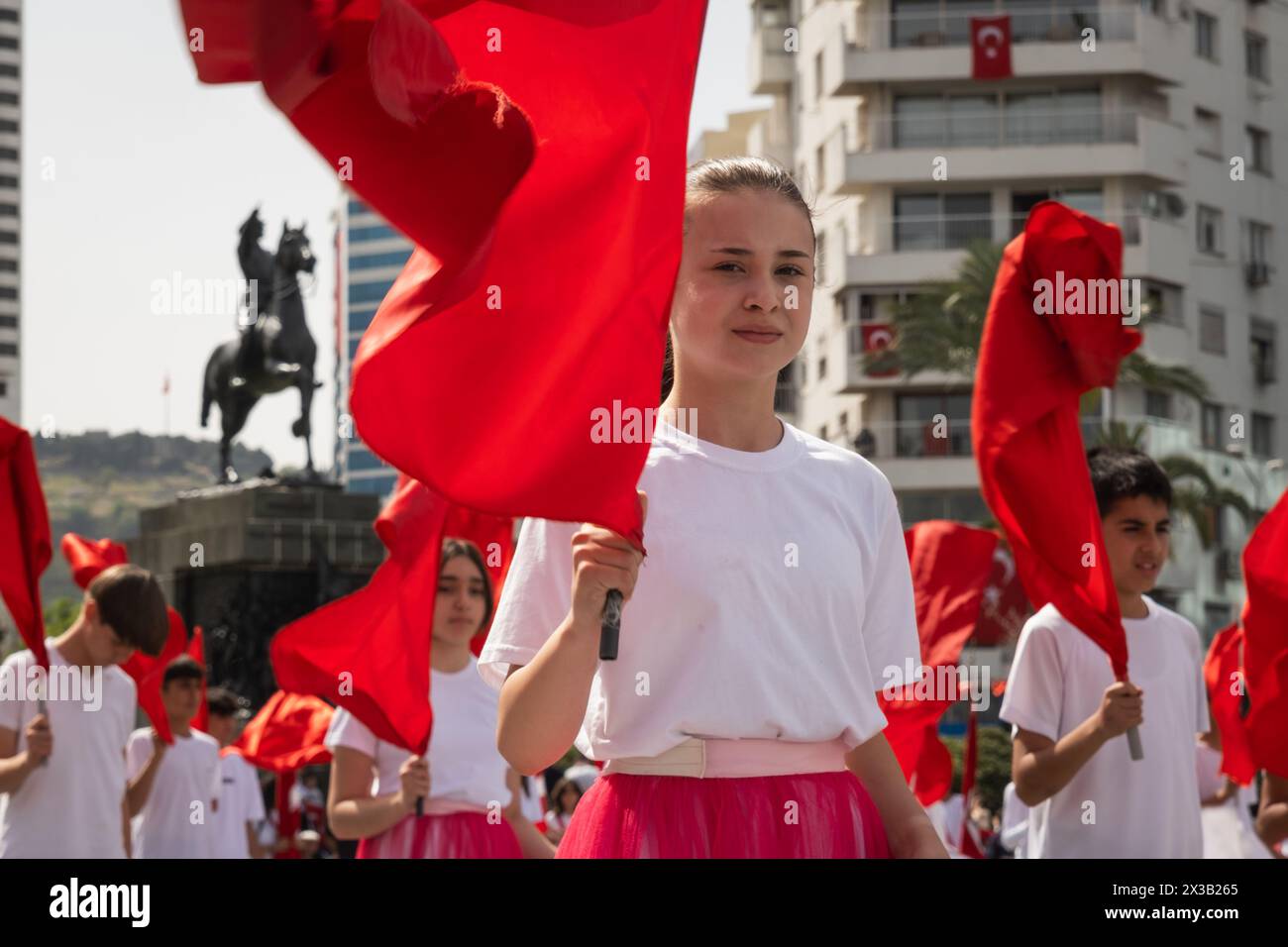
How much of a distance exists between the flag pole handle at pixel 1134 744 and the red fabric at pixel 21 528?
3800 millimetres

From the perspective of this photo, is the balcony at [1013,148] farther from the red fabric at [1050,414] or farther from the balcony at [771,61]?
the red fabric at [1050,414]

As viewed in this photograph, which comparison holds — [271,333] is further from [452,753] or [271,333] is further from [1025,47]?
[1025,47]

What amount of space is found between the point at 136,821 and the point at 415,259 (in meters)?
7.81

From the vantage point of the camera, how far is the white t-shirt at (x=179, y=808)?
387 inches

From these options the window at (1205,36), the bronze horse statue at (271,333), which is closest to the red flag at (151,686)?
the bronze horse statue at (271,333)

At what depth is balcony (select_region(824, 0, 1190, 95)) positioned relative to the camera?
4850 cm

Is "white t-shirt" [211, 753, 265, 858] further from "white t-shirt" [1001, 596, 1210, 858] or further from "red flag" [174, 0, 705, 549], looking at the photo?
"red flag" [174, 0, 705, 549]

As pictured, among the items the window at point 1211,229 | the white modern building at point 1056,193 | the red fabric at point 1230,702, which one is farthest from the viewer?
the window at point 1211,229

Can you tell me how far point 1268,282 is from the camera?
51156 mm

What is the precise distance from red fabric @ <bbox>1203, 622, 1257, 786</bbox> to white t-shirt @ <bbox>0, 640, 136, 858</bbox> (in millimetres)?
4123

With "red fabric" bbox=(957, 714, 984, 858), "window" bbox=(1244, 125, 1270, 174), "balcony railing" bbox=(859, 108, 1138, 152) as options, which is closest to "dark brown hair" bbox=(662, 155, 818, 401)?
"red fabric" bbox=(957, 714, 984, 858)

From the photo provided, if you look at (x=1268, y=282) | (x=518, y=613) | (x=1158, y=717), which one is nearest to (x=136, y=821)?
(x=1158, y=717)

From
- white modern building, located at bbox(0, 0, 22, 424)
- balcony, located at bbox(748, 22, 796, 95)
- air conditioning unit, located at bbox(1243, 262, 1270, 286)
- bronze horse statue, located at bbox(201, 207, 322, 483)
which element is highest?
white modern building, located at bbox(0, 0, 22, 424)
